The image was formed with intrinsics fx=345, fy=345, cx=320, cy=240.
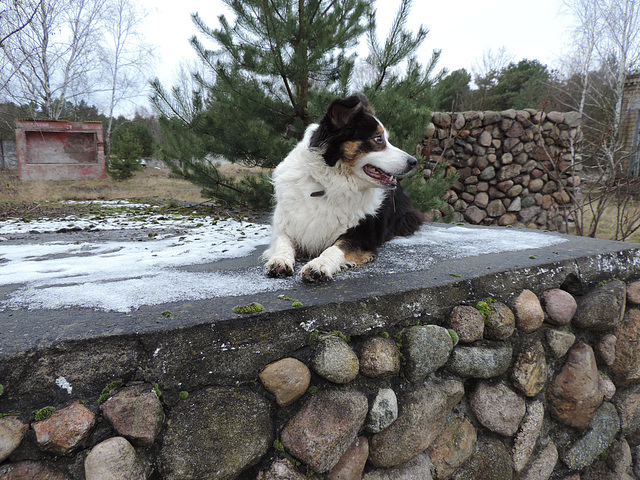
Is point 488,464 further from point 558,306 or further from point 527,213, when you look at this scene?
point 527,213

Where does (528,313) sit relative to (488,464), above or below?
above

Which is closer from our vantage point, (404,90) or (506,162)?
(404,90)

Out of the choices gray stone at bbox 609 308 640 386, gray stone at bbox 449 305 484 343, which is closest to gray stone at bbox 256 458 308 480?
gray stone at bbox 449 305 484 343

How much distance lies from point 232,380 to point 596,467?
235 centimetres

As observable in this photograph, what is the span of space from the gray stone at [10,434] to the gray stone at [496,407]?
175 cm

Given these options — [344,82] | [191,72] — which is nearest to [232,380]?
[344,82]

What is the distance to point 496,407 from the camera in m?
1.71

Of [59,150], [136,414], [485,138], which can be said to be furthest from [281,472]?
[59,150]

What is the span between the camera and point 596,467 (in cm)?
209

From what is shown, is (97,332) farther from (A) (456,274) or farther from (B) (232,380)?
(A) (456,274)

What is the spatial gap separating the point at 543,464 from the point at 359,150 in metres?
2.07

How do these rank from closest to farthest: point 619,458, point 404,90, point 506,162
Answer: point 619,458, point 404,90, point 506,162

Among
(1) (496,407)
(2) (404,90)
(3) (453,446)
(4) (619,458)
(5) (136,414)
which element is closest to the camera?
(5) (136,414)

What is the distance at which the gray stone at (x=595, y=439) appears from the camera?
6.46 feet
